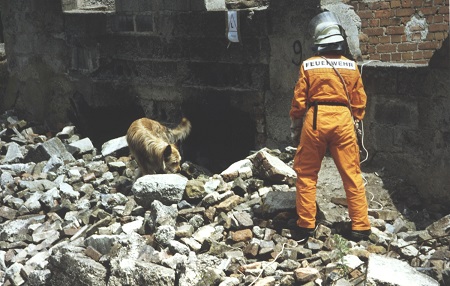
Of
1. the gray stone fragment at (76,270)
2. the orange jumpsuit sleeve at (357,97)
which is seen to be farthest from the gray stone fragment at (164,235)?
the orange jumpsuit sleeve at (357,97)

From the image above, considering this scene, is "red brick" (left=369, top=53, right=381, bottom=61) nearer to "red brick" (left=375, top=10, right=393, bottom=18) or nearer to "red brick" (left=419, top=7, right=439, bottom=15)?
"red brick" (left=375, top=10, right=393, bottom=18)

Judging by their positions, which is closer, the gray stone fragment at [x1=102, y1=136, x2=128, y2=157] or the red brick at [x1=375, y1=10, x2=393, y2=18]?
the red brick at [x1=375, y1=10, x2=393, y2=18]

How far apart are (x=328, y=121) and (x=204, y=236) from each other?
149 cm

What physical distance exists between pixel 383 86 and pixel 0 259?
3986 mm

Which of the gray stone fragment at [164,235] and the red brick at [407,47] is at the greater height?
the red brick at [407,47]

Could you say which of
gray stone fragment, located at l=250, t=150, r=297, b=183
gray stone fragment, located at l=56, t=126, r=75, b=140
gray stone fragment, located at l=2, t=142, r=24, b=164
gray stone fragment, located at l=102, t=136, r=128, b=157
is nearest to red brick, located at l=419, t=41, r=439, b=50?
gray stone fragment, located at l=250, t=150, r=297, b=183

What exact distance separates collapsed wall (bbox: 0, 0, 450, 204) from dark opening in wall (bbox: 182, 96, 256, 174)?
14 millimetres

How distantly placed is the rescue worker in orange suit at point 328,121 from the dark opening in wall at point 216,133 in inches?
98.9

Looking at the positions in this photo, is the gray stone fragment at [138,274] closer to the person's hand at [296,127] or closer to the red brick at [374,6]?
the person's hand at [296,127]

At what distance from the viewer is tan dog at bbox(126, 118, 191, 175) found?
8.49m

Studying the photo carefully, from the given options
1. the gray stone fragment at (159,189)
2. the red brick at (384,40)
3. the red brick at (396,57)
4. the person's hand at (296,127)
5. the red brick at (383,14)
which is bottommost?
the gray stone fragment at (159,189)

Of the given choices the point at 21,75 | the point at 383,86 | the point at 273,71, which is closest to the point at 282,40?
the point at 273,71

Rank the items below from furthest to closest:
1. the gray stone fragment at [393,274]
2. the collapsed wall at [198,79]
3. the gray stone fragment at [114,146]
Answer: the gray stone fragment at [114,146]
the collapsed wall at [198,79]
the gray stone fragment at [393,274]

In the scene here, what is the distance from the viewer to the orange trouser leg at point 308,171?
650 cm
